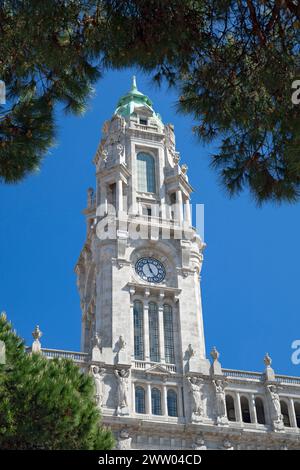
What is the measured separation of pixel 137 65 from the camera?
17641 mm

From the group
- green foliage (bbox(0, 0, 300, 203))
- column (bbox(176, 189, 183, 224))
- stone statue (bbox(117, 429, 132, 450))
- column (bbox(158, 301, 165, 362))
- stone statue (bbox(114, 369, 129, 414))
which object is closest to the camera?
green foliage (bbox(0, 0, 300, 203))

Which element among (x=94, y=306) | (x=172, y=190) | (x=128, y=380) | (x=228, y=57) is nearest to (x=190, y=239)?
(x=172, y=190)

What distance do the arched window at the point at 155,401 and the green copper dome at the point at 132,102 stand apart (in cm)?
2689

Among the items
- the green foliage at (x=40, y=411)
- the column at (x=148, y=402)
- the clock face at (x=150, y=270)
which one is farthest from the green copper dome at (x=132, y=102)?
the green foliage at (x=40, y=411)

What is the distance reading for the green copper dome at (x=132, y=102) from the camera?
69.3 m

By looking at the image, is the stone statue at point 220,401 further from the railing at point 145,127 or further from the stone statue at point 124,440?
the railing at point 145,127

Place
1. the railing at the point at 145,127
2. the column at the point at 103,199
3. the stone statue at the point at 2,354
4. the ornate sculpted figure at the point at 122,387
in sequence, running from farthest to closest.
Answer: the railing at the point at 145,127 < the column at the point at 103,199 < the ornate sculpted figure at the point at 122,387 < the stone statue at the point at 2,354

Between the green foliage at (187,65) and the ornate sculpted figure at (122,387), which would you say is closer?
the green foliage at (187,65)

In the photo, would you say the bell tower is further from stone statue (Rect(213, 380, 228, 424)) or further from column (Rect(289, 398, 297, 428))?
column (Rect(289, 398, 297, 428))

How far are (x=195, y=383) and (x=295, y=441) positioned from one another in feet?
24.6

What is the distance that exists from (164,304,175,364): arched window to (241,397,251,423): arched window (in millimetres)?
5498

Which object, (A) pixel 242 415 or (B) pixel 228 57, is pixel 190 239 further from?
(B) pixel 228 57

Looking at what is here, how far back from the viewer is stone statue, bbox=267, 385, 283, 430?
5159cm

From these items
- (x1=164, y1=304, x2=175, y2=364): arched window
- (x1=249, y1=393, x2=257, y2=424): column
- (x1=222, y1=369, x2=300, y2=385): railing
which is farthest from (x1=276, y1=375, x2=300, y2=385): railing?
(x1=164, y1=304, x2=175, y2=364): arched window
